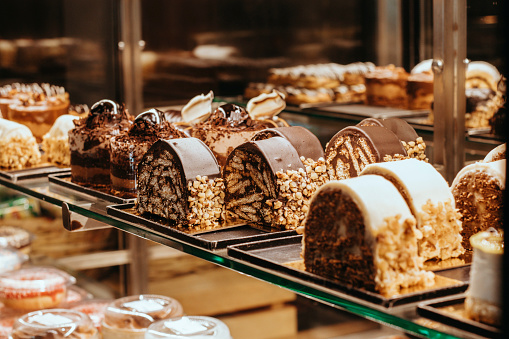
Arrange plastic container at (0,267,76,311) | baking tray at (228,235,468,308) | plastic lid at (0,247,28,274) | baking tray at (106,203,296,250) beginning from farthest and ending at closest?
plastic lid at (0,247,28,274), plastic container at (0,267,76,311), baking tray at (106,203,296,250), baking tray at (228,235,468,308)

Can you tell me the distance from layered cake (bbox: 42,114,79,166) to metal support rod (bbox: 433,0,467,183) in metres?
1.19

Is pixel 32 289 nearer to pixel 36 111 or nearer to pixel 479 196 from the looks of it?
pixel 36 111

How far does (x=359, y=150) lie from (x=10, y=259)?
1986 millimetres

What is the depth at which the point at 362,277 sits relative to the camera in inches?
47.1

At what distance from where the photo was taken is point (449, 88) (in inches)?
80.7

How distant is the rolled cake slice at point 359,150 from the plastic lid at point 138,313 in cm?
93

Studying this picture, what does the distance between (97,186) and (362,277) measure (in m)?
1.09

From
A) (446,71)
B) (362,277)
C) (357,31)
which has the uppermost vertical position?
(357,31)

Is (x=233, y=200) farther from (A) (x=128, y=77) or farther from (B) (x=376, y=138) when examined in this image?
(A) (x=128, y=77)

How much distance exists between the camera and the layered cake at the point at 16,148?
239cm

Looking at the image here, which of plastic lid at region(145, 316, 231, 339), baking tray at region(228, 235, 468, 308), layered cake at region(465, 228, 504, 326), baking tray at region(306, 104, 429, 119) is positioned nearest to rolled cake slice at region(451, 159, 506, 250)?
baking tray at region(228, 235, 468, 308)

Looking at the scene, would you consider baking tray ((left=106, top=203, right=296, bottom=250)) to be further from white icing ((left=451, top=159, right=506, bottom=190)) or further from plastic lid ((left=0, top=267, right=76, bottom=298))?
plastic lid ((left=0, top=267, right=76, bottom=298))

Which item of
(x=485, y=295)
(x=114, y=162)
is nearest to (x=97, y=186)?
(x=114, y=162)

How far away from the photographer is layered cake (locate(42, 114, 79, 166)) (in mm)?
2436
